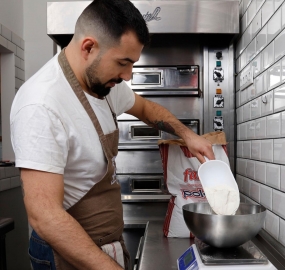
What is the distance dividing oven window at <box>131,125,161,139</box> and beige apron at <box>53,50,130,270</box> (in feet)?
2.40

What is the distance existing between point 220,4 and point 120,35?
97cm

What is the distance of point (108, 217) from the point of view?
1.29m

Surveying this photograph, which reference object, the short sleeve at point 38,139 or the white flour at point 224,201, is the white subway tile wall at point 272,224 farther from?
the short sleeve at point 38,139

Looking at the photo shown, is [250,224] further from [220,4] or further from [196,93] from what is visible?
[220,4]

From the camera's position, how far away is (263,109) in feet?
4.72

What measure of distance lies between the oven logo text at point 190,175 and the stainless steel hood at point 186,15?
31.0 inches

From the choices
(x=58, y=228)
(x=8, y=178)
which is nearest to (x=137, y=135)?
(x=8, y=178)

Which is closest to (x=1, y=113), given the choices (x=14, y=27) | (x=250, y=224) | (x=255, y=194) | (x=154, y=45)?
(x=14, y=27)

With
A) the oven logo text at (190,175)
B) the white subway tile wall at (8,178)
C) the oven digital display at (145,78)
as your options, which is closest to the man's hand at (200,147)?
the oven logo text at (190,175)

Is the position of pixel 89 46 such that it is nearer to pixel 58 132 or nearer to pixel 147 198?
pixel 58 132

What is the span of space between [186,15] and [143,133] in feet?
2.28

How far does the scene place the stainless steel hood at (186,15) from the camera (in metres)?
1.86

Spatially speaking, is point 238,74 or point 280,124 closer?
point 280,124

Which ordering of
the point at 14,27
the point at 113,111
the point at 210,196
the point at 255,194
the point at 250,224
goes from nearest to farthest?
the point at 250,224, the point at 210,196, the point at 113,111, the point at 255,194, the point at 14,27
